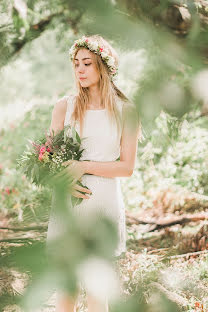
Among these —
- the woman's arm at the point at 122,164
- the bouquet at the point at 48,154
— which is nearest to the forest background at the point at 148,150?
the bouquet at the point at 48,154

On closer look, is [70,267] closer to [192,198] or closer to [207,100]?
[207,100]

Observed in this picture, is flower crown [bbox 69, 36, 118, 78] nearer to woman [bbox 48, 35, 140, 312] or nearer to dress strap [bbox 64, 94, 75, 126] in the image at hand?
woman [bbox 48, 35, 140, 312]

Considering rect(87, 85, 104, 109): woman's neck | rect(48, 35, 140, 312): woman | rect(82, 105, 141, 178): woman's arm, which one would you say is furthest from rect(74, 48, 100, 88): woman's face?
rect(82, 105, 141, 178): woman's arm

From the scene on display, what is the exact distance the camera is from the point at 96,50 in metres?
1.28

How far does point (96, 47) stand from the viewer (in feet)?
4.13

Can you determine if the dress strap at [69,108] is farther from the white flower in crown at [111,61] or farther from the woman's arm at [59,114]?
the white flower in crown at [111,61]

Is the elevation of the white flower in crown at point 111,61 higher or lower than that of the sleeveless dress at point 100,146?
higher

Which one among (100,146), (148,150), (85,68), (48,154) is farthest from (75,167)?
(148,150)

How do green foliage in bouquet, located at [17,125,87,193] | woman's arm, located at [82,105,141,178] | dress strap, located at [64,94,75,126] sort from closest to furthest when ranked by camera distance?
green foliage in bouquet, located at [17,125,87,193]
woman's arm, located at [82,105,141,178]
dress strap, located at [64,94,75,126]

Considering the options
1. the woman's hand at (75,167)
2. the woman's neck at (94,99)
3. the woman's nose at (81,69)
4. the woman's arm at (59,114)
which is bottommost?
the woman's hand at (75,167)

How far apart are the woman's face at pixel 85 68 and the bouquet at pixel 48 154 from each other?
29cm

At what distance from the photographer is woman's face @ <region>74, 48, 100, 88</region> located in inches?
50.2

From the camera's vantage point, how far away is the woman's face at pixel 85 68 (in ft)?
4.18

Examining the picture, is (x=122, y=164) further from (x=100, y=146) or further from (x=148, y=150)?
(x=148, y=150)
